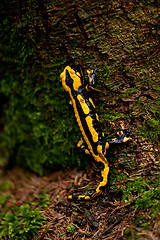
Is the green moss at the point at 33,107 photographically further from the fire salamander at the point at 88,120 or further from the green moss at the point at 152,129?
the green moss at the point at 152,129

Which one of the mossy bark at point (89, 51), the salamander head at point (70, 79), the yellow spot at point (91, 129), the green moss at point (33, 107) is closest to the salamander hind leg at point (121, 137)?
the mossy bark at point (89, 51)

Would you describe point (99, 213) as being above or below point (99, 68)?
below

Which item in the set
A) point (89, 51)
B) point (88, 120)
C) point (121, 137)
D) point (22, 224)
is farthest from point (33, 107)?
point (22, 224)

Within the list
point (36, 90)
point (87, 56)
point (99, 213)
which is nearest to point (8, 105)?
point (36, 90)

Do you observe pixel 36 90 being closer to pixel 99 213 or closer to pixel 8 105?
pixel 8 105

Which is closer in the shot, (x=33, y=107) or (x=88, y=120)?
(x=88, y=120)

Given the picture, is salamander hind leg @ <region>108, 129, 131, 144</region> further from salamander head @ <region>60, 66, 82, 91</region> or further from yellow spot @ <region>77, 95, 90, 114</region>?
salamander head @ <region>60, 66, 82, 91</region>

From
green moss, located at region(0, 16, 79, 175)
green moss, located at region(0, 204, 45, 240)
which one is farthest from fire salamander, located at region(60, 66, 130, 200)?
green moss, located at region(0, 204, 45, 240)

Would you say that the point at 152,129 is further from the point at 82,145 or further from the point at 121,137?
the point at 82,145
